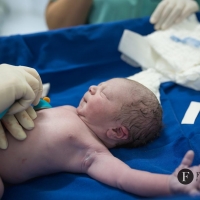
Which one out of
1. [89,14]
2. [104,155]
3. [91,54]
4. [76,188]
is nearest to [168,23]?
[91,54]

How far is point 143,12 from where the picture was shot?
70.8 inches

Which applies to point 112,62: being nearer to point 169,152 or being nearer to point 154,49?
point 154,49

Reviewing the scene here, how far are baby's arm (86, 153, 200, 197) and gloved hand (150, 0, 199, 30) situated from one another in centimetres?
85

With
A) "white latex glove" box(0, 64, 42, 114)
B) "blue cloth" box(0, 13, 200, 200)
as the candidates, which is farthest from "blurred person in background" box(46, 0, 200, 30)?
"white latex glove" box(0, 64, 42, 114)

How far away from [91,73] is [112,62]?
12cm

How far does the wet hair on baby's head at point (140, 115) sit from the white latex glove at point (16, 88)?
298 millimetres

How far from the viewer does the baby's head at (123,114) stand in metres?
1.04

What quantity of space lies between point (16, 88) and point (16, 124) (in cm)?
13

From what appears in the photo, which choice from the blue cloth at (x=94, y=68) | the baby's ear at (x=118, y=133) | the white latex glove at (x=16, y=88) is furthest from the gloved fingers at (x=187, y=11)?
the white latex glove at (x=16, y=88)

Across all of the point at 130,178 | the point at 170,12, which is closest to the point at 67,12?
the point at 170,12

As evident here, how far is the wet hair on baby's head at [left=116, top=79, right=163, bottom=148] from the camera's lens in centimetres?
104

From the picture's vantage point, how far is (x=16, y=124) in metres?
0.97

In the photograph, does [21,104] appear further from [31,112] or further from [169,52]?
[169,52]

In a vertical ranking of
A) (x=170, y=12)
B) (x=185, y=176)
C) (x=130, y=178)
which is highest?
(x=170, y=12)
